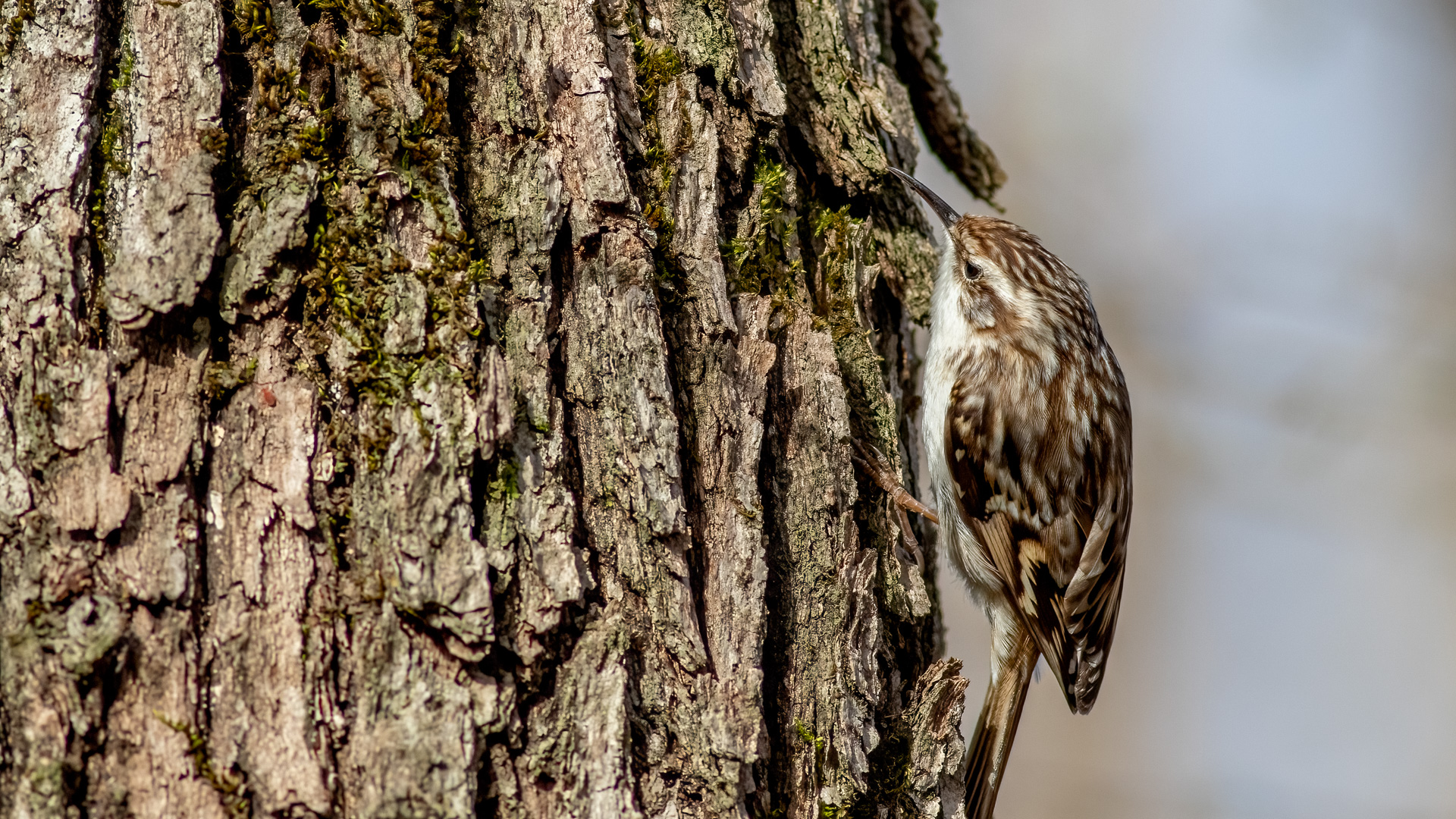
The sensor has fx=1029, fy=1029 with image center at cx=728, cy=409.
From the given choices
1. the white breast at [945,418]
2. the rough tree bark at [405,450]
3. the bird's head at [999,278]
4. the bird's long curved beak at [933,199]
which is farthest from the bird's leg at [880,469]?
the bird's head at [999,278]

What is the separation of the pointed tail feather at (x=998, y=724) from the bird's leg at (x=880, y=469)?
1.02m

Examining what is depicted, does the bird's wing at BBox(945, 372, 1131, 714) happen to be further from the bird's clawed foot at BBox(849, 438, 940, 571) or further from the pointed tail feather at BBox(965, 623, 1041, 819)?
the bird's clawed foot at BBox(849, 438, 940, 571)

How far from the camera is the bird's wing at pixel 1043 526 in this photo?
311 centimetres

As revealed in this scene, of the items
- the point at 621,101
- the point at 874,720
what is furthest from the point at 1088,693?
the point at 621,101

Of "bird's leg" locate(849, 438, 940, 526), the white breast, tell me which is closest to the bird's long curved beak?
the white breast

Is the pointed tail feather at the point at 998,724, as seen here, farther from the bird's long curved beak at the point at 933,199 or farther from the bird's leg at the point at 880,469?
the bird's long curved beak at the point at 933,199

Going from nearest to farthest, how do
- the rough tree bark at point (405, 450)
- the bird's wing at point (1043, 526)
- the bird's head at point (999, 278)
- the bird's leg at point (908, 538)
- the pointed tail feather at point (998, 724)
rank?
the rough tree bark at point (405, 450), the bird's leg at point (908, 538), the pointed tail feather at point (998, 724), the bird's wing at point (1043, 526), the bird's head at point (999, 278)

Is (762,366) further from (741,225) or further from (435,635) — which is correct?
(435,635)

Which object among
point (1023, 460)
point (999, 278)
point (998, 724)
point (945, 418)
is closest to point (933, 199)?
point (999, 278)

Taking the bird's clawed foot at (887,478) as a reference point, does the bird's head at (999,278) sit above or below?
above

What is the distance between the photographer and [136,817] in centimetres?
134

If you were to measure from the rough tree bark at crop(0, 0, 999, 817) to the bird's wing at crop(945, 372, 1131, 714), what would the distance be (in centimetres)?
127

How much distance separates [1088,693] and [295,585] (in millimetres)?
2575

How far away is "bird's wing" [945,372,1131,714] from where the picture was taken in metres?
3.11
